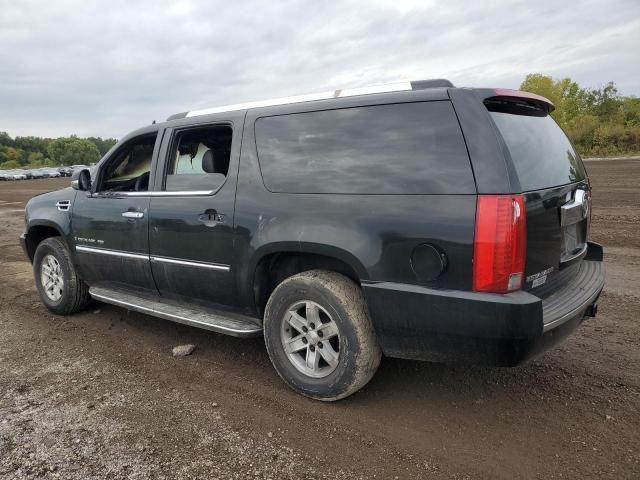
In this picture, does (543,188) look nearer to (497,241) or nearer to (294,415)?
(497,241)

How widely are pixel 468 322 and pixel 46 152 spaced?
5156 inches

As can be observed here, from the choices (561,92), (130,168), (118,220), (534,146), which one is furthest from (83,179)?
(561,92)

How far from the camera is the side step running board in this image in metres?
3.40

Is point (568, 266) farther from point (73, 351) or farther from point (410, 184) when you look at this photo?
point (73, 351)

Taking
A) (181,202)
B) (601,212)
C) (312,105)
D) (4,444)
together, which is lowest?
(4,444)

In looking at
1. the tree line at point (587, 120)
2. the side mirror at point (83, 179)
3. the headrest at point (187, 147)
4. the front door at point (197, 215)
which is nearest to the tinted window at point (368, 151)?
the front door at point (197, 215)

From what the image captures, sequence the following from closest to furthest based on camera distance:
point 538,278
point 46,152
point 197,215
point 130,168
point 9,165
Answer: point 538,278, point 197,215, point 130,168, point 9,165, point 46,152

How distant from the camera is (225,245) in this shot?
3.38 meters

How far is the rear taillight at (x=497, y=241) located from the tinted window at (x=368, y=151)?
0.16 m

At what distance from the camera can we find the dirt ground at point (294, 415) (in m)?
2.48

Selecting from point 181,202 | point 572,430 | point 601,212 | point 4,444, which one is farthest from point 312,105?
point 601,212

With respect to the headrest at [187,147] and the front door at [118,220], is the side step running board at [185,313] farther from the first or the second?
the headrest at [187,147]

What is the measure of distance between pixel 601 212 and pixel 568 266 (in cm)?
830

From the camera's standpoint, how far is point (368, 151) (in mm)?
2844
